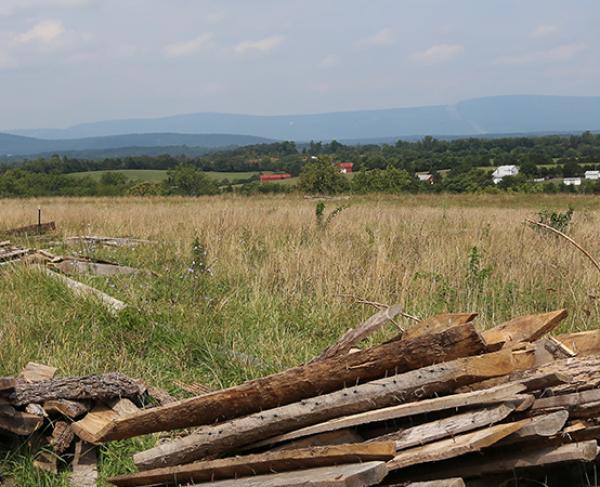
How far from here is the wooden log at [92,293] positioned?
6.59 metres

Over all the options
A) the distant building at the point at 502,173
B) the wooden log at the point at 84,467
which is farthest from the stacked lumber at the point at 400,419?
the distant building at the point at 502,173

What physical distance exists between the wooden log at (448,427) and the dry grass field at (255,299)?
5.84 ft

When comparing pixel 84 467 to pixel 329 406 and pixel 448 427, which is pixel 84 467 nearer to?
pixel 329 406

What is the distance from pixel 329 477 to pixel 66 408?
197 centimetres

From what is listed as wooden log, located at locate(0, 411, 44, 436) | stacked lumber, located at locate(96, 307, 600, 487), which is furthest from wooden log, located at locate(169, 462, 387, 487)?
wooden log, located at locate(0, 411, 44, 436)

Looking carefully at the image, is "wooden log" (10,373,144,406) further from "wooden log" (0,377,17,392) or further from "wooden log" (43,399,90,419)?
"wooden log" (0,377,17,392)

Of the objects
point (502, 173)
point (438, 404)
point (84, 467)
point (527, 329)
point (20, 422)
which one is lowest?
point (84, 467)

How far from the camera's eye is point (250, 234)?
1115 cm

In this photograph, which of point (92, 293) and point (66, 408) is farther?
point (92, 293)

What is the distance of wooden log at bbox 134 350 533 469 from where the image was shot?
2.97 metres

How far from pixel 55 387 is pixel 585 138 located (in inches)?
4251

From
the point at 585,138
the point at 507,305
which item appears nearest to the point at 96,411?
the point at 507,305

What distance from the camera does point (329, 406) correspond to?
3.12 m

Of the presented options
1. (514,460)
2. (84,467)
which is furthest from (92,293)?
(514,460)
